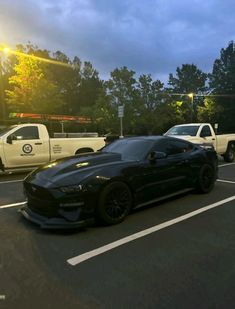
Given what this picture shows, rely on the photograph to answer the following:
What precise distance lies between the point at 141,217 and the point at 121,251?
5.06ft

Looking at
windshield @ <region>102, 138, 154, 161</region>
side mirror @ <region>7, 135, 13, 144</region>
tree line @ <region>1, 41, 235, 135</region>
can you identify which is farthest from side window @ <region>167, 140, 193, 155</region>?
tree line @ <region>1, 41, 235, 135</region>

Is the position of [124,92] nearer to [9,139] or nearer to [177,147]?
[9,139]

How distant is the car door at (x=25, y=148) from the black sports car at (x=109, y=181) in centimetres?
470

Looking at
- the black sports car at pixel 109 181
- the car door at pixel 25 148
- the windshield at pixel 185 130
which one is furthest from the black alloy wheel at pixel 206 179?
the windshield at pixel 185 130

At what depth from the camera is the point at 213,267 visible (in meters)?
3.96

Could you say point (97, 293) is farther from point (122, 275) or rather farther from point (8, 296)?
point (8, 296)

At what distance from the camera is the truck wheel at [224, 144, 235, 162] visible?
14.6m

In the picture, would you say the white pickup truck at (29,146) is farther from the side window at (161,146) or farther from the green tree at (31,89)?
the green tree at (31,89)

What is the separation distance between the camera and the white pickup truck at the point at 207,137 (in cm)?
1362

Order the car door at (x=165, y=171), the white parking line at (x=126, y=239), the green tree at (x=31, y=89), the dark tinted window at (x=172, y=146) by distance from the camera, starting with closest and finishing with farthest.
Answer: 1. the white parking line at (x=126, y=239)
2. the car door at (x=165, y=171)
3. the dark tinted window at (x=172, y=146)
4. the green tree at (x=31, y=89)

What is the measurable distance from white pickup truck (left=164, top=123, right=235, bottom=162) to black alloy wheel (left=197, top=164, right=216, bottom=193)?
5.54m

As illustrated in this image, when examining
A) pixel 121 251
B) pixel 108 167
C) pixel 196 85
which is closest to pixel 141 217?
pixel 108 167

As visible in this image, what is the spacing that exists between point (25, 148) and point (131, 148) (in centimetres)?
540

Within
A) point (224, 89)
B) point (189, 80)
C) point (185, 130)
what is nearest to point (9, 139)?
point (185, 130)
